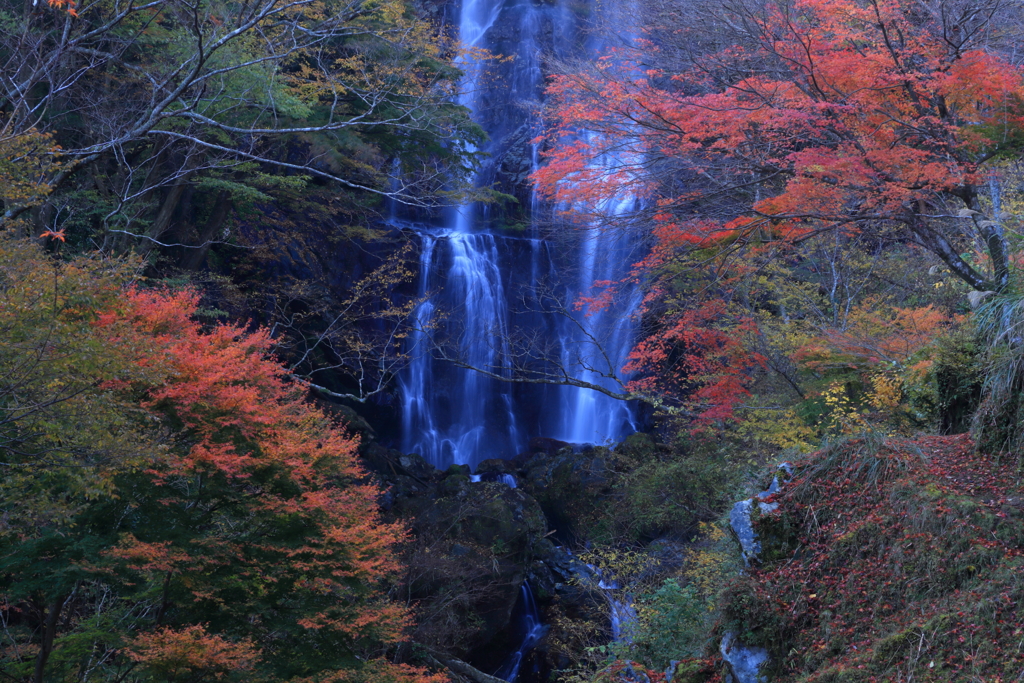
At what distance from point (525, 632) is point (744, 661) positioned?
11.1 metres


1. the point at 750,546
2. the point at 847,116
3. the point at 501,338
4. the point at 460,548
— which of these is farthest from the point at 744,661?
the point at 501,338

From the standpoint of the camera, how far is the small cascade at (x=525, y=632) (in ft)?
47.6

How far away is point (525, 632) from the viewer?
50.0 ft

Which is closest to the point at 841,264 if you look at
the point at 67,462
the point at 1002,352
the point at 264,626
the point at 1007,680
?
the point at 1002,352

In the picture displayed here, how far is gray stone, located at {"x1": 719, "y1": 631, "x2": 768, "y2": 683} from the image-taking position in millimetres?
4922

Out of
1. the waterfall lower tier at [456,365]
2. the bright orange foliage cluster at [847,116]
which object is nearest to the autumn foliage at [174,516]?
the bright orange foliage cluster at [847,116]

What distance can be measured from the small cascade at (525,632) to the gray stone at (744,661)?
10.5 meters

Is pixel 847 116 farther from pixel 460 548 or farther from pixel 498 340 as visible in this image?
pixel 498 340

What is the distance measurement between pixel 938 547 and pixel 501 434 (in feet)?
61.2

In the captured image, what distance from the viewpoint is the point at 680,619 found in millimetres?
7809

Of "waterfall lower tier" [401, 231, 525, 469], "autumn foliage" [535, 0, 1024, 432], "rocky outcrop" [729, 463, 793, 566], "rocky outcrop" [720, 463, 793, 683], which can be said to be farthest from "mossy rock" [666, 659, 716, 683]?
"waterfall lower tier" [401, 231, 525, 469]

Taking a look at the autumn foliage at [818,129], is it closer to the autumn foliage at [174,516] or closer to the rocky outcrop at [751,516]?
the rocky outcrop at [751,516]

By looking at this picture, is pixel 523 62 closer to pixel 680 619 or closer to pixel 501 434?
pixel 501 434

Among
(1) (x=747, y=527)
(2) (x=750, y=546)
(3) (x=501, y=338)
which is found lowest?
(2) (x=750, y=546)
